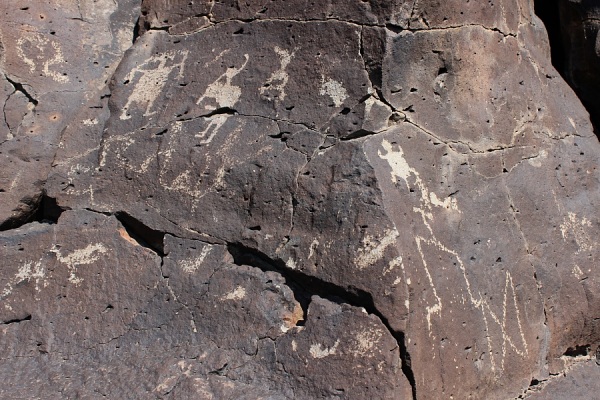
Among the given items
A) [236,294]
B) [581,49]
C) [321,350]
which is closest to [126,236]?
[236,294]

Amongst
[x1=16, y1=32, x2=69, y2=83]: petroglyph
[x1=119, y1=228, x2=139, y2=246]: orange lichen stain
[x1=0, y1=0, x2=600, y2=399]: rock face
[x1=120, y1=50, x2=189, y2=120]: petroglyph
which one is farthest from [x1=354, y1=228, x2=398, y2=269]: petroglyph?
[x1=16, y1=32, x2=69, y2=83]: petroglyph

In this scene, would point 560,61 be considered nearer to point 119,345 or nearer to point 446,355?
point 446,355

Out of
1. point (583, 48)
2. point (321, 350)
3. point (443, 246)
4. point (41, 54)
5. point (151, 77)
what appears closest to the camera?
point (321, 350)

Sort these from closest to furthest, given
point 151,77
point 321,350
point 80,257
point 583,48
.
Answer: point 321,350, point 80,257, point 151,77, point 583,48

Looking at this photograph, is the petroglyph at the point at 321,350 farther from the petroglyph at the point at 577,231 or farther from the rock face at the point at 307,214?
the petroglyph at the point at 577,231

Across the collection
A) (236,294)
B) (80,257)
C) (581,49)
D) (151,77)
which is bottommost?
(80,257)

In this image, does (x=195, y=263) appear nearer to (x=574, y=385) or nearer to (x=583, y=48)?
(x=574, y=385)

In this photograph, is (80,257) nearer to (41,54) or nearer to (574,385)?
(41,54)

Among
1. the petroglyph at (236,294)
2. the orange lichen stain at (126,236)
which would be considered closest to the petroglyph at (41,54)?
the orange lichen stain at (126,236)

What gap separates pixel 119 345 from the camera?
2646 mm

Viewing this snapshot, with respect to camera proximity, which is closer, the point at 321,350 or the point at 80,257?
the point at 321,350

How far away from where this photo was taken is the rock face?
240cm

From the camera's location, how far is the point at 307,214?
8.23 ft

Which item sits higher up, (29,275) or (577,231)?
(577,231)
